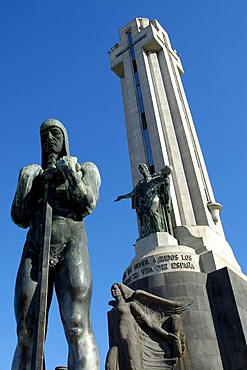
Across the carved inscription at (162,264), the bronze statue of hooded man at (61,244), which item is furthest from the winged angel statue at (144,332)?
the bronze statue of hooded man at (61,244)

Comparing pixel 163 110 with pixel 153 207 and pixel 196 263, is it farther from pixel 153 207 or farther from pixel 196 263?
pixel 196 263

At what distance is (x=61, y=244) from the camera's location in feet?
12.2

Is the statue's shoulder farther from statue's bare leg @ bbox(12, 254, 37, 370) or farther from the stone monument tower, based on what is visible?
the stone monument tower

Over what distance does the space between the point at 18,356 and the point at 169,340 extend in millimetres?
7713

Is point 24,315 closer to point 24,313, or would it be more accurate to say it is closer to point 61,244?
point 24,313

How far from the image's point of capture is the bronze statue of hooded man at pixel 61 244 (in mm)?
3297

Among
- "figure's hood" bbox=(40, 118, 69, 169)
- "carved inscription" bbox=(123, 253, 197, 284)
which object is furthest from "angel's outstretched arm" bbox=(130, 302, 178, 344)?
"figure's hood" bbox=(40, 118, 69, 169)

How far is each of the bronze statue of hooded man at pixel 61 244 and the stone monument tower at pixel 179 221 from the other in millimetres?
7595

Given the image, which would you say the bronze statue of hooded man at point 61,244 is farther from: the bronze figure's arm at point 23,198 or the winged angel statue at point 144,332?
the winged angel statue at point 144,332

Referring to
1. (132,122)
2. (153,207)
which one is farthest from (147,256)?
(132,122)

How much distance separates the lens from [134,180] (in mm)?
17953

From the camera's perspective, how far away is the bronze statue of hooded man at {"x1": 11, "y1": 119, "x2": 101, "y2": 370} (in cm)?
330

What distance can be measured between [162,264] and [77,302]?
900cm

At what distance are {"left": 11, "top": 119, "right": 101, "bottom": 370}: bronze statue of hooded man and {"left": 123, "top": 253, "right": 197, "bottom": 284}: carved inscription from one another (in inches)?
332
